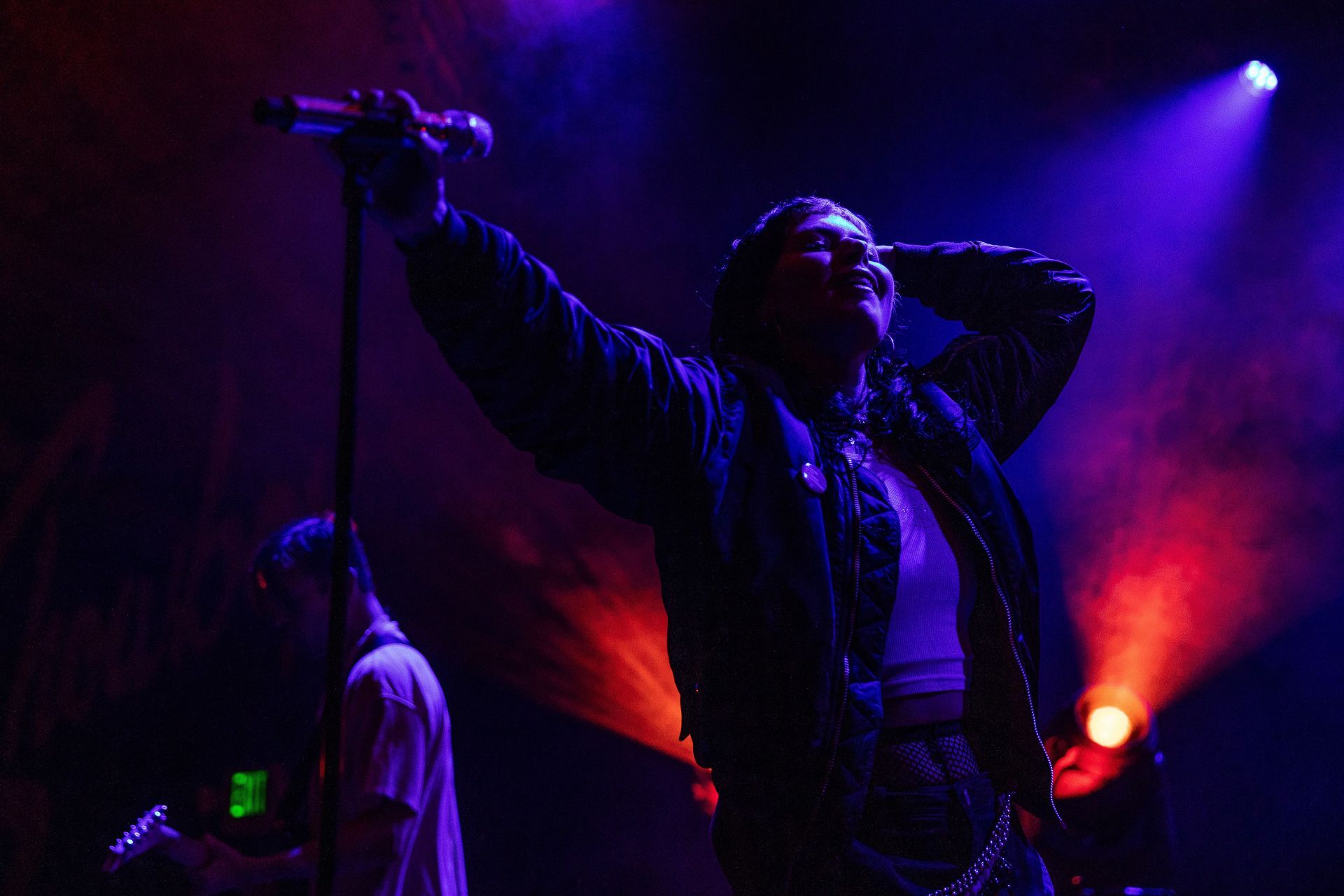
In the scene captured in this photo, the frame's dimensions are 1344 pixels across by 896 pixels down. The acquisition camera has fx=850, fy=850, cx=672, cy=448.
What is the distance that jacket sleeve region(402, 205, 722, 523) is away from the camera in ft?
3.08

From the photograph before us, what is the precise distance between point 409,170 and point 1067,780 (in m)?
3.44

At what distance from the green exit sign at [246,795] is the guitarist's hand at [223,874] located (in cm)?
153

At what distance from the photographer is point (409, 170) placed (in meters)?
0.90

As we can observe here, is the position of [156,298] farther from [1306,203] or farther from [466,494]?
[1306,203]

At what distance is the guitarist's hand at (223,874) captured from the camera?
2107 mm

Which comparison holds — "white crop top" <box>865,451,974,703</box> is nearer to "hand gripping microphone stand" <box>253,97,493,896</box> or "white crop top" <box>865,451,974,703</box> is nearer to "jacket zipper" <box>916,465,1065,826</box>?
"jacket zipper" <box>916,465,1065,826</box>

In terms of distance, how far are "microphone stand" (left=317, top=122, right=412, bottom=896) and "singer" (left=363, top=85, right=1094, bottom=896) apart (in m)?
0.03

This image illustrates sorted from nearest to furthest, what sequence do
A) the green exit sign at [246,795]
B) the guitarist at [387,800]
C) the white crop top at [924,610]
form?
1. the white crop top at [924,610]
2. the guitarist at [387,800]
3. the green exit sign at [246,795]

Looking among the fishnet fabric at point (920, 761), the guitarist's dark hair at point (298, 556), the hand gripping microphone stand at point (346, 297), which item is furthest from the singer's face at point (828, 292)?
the guitarist's dark hair at point (298, 556)

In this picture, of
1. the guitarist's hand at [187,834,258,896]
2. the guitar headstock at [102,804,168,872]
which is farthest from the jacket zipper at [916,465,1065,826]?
the guitar headstock at [102,804,168,872]

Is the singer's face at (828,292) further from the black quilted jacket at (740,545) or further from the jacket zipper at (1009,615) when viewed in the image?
the jacket zipper at (1009,615)

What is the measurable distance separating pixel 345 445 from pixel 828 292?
925 mm

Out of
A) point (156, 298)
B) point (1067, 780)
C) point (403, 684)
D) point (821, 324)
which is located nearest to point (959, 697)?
point (821, 324)

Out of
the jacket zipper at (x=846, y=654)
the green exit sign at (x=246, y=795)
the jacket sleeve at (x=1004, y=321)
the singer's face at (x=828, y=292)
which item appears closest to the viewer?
the jacket zipper at (x=846, y=654)
